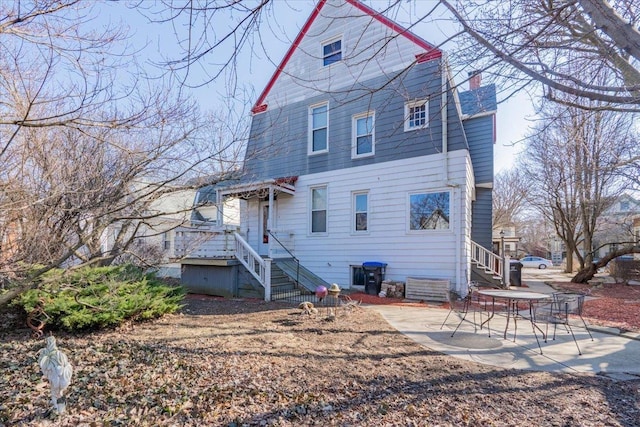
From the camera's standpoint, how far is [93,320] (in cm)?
565

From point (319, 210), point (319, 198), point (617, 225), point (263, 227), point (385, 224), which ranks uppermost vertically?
point (319, 198)

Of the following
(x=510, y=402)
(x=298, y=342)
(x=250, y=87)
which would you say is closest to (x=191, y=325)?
(x=298, y=342)

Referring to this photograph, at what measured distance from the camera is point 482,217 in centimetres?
1263

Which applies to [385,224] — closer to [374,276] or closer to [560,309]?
[374,276]

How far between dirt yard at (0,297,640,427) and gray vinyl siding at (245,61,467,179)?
4.83 m

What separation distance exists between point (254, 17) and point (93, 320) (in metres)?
5.24

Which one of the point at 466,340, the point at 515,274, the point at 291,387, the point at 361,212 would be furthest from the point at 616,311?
the point at 291,387

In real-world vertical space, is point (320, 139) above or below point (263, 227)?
above

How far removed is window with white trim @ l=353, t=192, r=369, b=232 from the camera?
11.1m

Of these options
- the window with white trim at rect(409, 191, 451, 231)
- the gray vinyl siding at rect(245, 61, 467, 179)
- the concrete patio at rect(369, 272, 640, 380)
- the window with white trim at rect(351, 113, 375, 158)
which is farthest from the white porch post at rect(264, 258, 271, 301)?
the window with white trim at rect(351, 113, 375, 158)

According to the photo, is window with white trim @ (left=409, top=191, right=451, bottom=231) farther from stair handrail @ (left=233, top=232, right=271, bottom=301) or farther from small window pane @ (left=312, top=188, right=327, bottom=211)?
stair handrail @ (left=233, top=232, right=271, bottom=301)

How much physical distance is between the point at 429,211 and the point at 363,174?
2360mm

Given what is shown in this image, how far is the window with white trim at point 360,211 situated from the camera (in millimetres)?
11125

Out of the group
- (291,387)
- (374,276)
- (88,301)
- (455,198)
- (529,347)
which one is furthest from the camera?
(374,276)
